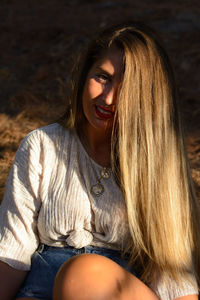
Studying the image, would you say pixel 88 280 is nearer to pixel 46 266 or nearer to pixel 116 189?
pixel 46 266

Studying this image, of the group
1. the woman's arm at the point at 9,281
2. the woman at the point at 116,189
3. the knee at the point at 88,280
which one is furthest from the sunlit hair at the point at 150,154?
the woman's arm at the point at 9,281

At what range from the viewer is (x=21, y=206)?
1.70 m

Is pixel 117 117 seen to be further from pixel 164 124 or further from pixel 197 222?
pixel 197 222

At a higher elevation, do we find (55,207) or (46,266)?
(55,207)

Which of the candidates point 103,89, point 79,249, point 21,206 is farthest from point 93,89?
point 79,249

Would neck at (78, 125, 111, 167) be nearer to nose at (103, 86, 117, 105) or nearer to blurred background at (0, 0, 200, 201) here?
nose at (103, 86, 117, 105)

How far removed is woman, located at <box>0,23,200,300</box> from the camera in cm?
167

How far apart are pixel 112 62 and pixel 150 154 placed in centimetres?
39

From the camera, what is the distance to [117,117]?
5.63ft

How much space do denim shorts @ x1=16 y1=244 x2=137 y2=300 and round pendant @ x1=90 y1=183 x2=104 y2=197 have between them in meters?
0.22

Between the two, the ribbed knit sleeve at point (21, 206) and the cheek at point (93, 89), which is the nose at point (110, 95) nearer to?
the cheek at point (93, 89)

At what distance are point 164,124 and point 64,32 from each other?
4792 millimetres

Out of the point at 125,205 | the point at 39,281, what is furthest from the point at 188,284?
the point at 39,281

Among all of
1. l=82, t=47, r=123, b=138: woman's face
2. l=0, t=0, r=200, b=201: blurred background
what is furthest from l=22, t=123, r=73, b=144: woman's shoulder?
l=0, t=0, r=200, b=201: blurred background
